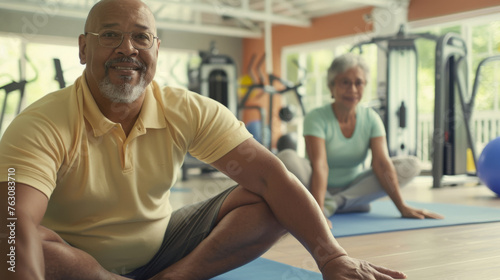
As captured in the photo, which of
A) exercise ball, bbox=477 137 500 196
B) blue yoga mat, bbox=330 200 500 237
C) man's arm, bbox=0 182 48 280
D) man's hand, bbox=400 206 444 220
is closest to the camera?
man's arm, bbox=0 182 48 280

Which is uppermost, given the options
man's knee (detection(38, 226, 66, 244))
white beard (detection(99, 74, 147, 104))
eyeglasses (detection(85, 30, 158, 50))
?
eyeglasses (detection(85, 30, 158, 50))

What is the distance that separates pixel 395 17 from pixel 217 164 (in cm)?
698

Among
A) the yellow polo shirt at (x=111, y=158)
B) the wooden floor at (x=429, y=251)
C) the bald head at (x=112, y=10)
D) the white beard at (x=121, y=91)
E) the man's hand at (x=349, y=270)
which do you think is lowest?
the wooden floor at (x=429, y=251)

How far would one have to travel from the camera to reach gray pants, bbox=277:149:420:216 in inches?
112

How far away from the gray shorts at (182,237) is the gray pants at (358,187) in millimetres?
1303

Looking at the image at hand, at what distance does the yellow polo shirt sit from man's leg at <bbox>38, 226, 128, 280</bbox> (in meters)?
0.08

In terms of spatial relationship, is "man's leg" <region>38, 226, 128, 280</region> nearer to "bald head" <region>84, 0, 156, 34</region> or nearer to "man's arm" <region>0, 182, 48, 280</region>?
"man's arm" <region>0, 182, 48, 280</region>

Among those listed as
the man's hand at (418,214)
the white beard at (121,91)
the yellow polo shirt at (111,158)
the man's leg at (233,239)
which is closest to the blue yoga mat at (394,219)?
the man's hand at (418,214)

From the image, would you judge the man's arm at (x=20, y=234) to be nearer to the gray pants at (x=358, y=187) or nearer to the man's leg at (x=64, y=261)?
the man's leg at (x=64, y=261)

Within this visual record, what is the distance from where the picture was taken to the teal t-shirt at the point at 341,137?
2854mm

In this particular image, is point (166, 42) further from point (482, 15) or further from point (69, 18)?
point (482, 15)

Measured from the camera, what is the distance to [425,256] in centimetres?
197

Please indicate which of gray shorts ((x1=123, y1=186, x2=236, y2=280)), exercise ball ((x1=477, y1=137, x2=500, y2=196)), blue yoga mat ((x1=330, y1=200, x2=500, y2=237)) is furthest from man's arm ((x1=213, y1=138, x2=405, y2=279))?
exercise ball ((x1=477, y1=137, x2=500, y2=196))

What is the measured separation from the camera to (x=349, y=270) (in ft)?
4.12
